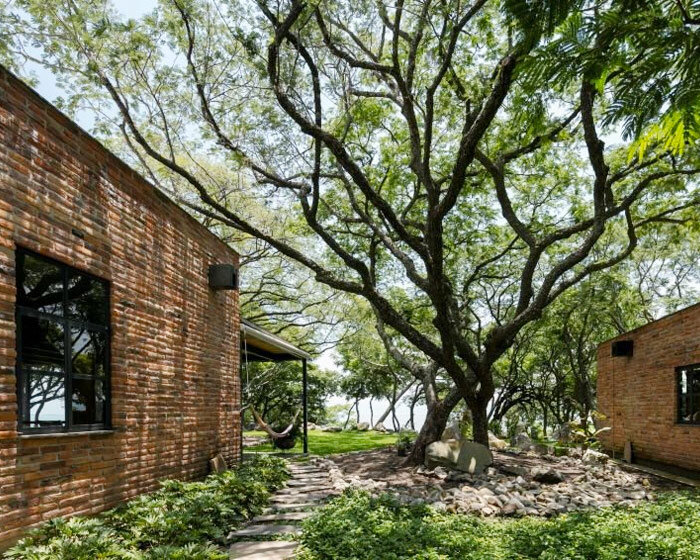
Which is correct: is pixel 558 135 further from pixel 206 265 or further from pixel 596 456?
pixel 596 456

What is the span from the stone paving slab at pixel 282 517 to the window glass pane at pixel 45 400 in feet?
8.02

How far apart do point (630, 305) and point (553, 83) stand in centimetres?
1862

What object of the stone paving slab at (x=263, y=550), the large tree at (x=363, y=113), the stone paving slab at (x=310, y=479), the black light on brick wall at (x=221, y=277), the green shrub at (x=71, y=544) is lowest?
the stone paving slab at (x=310, y=479)

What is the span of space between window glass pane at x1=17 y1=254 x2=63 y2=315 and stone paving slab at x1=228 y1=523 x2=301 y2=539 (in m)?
2.72

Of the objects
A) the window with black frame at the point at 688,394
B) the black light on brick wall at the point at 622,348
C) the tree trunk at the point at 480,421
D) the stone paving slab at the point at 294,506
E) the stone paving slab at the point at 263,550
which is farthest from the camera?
Result: the black light on brick wall at the point at 622,348

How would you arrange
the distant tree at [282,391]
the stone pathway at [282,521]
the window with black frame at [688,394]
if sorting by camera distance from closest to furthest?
the stone pathway at [282,521] < the window with black frame at [688,394] < the distant tree at [282,391]

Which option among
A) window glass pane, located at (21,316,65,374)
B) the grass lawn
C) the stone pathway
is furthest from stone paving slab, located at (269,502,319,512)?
the grass lawn

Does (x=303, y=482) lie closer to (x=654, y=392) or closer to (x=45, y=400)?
(x=45, y=400)

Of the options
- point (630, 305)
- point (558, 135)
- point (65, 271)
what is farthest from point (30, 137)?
point (630, 305)

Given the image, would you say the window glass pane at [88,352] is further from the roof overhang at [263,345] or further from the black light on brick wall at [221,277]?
the roof overhang at [263,345]

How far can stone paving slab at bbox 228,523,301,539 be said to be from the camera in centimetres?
558

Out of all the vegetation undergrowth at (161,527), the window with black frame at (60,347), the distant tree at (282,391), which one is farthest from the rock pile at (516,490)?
the distant tree at (282,391)

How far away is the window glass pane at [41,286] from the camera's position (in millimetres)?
4562

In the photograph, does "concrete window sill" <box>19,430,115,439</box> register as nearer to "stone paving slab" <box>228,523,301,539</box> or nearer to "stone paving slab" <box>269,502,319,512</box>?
"stone paving slab" <box>228,523,301,539</box>
